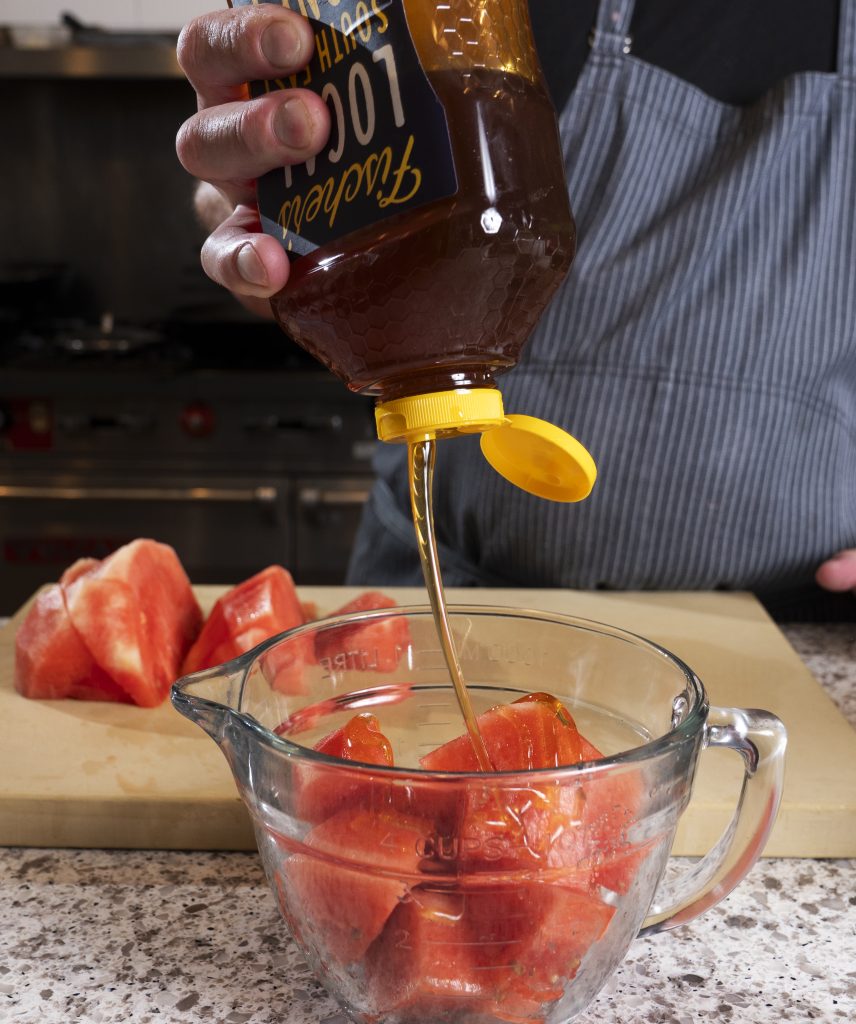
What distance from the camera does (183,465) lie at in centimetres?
260

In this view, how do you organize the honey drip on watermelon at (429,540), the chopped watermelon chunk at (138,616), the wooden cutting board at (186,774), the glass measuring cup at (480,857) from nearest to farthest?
1. the glass measuring cup at (480,857)
2. the honey drip on watermelon at (429,540)
3. the wooden cutting board at (186,774)
4. the chopped watermelon chunk at (138,616)

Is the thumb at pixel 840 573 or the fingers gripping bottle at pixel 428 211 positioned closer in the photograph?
the fingers gripping bottle at pixel 428 211

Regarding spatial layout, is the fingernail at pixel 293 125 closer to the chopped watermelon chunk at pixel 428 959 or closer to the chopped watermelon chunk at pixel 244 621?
the chopped watermelon chunk at pixel 428 959

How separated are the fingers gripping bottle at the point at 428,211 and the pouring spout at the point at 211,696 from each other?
15cm

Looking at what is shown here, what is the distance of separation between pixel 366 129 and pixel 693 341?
2.55 ft

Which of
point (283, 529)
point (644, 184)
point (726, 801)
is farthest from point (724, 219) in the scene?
point (283, 529)

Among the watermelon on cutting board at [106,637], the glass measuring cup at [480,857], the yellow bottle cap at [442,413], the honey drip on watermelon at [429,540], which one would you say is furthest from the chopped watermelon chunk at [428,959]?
the watermelon on cutting board at [106,637]

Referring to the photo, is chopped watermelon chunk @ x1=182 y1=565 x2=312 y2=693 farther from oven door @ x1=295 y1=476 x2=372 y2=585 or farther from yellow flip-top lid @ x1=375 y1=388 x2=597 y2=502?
oven door @ x1=295 y1=476 x2=372 y2=585

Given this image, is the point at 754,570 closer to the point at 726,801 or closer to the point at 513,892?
the point at 726,801

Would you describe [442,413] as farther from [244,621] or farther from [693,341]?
[693,341]

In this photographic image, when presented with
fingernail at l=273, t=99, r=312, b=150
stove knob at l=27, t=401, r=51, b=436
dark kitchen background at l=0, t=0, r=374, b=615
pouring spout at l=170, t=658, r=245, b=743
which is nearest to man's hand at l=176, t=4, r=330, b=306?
fingernail at l=273, t=99, r=312, b=150

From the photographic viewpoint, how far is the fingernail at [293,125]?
0.55 m

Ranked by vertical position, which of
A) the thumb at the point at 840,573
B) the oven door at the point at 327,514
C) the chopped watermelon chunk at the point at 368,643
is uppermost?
the chopped watermelon chunk at the point at 368,643

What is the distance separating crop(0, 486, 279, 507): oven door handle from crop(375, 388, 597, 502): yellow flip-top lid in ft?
6.53
